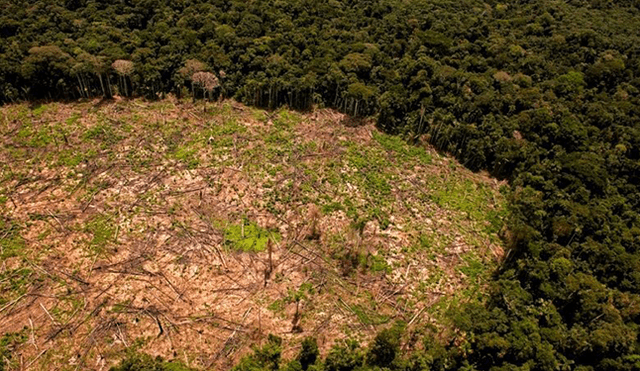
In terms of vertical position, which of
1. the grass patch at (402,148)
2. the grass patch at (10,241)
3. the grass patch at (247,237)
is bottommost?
the grass patch at (10,241)

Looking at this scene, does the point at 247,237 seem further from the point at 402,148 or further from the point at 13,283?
the point at 402,148

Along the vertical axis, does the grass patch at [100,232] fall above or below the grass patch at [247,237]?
below

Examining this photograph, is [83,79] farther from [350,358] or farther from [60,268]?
[350,358]

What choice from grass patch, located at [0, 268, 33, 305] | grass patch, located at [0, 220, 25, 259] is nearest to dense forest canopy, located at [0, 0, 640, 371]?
grass patch, located at [0, 220, 25, 259]

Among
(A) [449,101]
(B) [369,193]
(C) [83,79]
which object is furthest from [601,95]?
(C) [83,79]

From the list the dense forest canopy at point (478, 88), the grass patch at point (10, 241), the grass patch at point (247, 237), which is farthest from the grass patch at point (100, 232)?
the dense forest canopy at point (478, 88)

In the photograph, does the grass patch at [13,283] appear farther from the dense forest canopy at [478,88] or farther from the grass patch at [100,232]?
the dense forest canopy at [478,88]

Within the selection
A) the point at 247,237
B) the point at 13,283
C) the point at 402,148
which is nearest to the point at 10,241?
the point at 13,283

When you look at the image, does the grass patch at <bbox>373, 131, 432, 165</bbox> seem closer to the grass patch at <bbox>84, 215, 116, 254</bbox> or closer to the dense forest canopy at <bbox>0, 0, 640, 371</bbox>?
the dense forest canopy at <bbox>0, 0, 640, 371</bbox>
